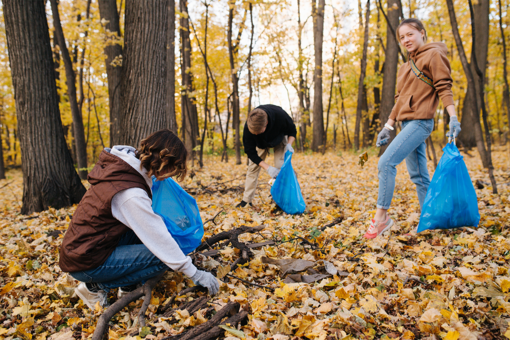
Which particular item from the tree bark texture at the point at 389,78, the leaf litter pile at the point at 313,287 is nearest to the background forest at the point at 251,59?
the tree bark texture at the point at 389,78

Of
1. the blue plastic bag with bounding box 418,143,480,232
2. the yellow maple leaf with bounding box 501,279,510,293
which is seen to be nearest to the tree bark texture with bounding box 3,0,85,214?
the blue plastic bag with bounding box 418,143,480,232

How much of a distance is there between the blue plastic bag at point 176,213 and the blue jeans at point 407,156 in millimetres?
1589

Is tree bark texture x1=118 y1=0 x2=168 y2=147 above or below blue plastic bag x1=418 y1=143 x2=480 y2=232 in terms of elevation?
above

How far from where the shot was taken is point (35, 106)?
4211 millimetres

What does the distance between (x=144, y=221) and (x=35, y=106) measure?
3880mm

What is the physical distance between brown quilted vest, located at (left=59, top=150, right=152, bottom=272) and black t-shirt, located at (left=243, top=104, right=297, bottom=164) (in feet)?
7.09

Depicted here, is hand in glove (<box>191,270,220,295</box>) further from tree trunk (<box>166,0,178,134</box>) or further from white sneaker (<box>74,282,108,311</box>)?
tree trunk (<box>166,0,178,134</box>)

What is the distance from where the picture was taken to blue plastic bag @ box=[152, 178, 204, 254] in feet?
6.24

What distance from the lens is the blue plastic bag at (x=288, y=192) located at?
3490 millimetres

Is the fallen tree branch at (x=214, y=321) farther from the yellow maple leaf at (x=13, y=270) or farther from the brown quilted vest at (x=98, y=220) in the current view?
the yellow maple leaf at (x=13, y=270)

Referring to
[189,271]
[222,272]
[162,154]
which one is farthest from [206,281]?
[162,154]

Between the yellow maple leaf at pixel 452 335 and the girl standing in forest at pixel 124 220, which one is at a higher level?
the girl standing in forest at pixel 124 220

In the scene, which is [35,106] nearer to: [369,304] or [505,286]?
[369,304]

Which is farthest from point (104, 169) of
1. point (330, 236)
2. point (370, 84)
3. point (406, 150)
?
point (370, 84)
